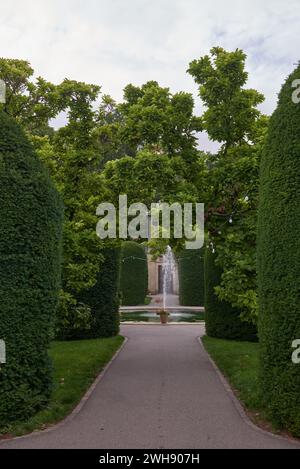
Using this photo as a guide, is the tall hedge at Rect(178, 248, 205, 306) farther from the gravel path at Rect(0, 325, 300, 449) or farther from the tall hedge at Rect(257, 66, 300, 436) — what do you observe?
the tall hedge at Rect(257, 66, 300, 436)

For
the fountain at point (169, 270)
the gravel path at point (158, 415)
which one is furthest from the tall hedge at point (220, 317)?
the fountain at point (169, 270)

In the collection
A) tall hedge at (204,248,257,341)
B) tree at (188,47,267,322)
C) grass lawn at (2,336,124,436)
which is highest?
tree at (188,47,267,322)

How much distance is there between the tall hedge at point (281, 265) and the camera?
613 centimetres

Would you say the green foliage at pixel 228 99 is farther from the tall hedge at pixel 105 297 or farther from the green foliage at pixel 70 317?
the tall hedge at pixel 105 297

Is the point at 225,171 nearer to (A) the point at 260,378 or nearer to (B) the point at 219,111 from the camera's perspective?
(B) the point at 219,111

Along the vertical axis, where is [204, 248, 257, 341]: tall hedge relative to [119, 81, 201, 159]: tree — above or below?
below

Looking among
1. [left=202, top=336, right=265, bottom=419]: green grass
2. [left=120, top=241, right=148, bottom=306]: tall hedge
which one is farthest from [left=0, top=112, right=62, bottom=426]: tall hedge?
[left=120, top=241, right=148, bottom=306]: tall hedge

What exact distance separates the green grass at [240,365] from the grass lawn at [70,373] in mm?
3016

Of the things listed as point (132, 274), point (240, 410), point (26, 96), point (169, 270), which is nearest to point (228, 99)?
point (26, 96)

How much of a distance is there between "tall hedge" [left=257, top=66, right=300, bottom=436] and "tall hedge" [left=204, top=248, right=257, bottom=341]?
8.55m

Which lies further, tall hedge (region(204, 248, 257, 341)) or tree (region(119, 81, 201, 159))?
tall hedge (region(204, 248, 257, 341))

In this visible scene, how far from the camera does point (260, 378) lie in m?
7.03

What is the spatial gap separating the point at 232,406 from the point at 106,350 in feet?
20.6

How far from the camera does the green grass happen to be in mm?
7811
